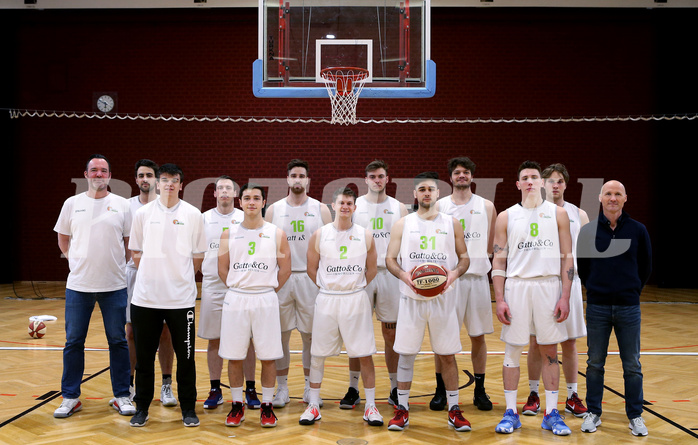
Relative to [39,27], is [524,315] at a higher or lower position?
lower

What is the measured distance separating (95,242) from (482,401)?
3.62m

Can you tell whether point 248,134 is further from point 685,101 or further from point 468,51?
point 685,101

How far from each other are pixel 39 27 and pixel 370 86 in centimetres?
971

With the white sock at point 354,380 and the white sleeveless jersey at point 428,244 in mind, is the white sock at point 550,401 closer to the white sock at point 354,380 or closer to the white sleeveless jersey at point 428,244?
the white sleeveless jersey at point 428,244

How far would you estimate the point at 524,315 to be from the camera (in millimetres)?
4742

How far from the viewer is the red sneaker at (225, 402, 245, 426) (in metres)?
4.78

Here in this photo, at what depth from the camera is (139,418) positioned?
479 cm

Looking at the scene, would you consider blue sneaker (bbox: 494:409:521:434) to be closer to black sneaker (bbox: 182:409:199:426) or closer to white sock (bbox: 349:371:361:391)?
white sock (bbox: 349:371:361:391)

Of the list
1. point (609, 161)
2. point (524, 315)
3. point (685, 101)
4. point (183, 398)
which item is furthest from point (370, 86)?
point (685, 101)

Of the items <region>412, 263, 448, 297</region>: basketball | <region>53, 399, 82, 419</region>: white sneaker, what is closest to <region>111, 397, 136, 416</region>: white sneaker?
<region>53, 399, 82, 419</region>: white sneaker

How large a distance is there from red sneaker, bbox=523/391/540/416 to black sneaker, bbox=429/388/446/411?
2.27 ft

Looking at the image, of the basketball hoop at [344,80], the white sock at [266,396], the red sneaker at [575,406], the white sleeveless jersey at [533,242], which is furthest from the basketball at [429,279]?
the basketball hoop at [344,80]

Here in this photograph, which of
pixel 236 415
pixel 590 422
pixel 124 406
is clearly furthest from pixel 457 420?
pixel 124 406

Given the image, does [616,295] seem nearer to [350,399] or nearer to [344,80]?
[350,399]
